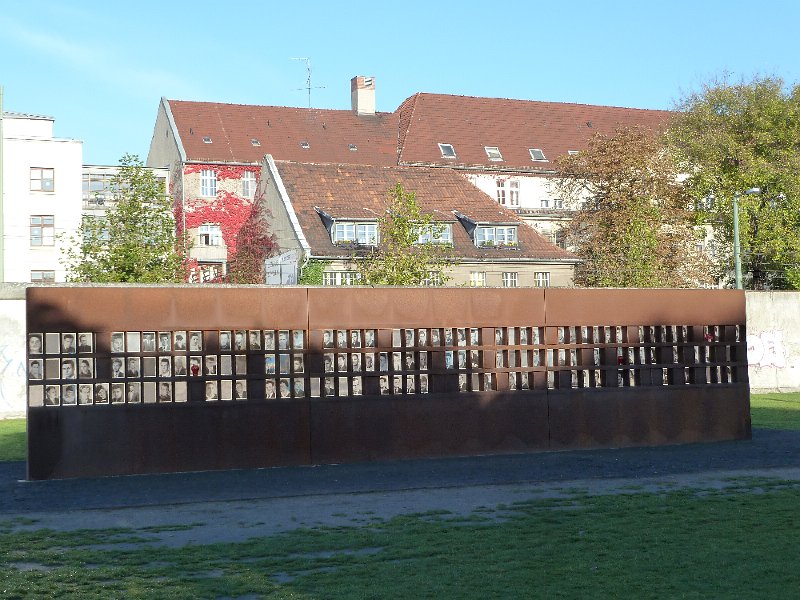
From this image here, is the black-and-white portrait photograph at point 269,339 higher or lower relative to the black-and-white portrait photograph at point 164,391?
higher

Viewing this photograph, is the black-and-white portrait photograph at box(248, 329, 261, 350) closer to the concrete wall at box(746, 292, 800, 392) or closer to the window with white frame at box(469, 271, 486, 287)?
the concrete wall at box(746, 292, 800, 392)

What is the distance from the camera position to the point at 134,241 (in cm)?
3322

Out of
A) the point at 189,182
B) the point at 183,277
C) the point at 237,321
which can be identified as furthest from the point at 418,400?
the point at 189,182

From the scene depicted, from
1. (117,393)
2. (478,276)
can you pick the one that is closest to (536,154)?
(478,276)

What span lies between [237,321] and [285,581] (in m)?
9.34

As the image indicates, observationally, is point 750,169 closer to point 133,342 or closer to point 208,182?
point 208,182

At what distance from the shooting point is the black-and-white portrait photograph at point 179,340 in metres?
17.4

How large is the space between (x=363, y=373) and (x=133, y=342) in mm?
3607

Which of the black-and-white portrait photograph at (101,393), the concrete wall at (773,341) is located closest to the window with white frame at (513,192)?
the concrete wall at (773,341)

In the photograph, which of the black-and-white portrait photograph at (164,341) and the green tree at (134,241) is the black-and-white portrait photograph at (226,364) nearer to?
the black-and-white portrait photograph at (164,341)

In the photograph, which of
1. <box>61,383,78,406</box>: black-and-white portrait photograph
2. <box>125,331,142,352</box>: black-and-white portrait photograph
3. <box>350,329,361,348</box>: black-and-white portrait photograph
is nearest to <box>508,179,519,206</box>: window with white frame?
<box>350,329,361,348</box>: black-and-white portrait photograph

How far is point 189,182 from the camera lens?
68.3 m

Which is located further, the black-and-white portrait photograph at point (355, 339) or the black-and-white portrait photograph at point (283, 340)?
the black-and-white portrait photograph at point (355, 339)

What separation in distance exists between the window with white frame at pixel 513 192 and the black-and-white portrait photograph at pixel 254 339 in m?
56.7
